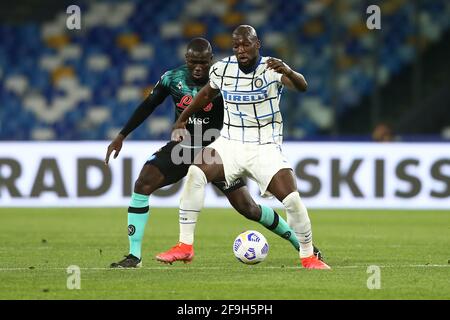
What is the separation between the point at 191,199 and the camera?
9125 mm

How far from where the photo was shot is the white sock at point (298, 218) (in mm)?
8750

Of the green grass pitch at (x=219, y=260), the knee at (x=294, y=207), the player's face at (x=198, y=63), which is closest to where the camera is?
the green grass pitch at (x=219, y=260)

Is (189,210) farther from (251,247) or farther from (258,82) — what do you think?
(258,82)

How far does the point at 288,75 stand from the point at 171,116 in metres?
13.9

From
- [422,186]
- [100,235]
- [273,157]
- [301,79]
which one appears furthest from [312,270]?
[422,186]

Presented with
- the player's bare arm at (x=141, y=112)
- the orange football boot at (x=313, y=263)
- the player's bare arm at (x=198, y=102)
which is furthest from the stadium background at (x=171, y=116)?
the player's bare arm at (x=198, y=102)

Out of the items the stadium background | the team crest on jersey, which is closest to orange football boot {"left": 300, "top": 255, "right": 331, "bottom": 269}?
the stadium background

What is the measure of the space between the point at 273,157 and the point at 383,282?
1500mm

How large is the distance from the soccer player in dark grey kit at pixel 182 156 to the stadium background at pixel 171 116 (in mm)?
419

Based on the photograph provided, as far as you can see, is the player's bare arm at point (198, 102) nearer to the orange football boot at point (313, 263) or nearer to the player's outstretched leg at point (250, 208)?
the player's outstretched leg at point (250, 208)

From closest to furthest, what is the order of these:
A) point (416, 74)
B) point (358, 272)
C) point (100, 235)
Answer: point (358, 272), point (100, 235), point (416, 74)

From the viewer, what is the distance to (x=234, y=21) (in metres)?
23.7

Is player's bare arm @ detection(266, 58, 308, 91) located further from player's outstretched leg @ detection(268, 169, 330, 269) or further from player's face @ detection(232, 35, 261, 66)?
player's outstretched leg @ detection(268, 169, 330, 269)

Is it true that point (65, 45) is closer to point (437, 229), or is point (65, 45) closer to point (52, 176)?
point (52, 176)
